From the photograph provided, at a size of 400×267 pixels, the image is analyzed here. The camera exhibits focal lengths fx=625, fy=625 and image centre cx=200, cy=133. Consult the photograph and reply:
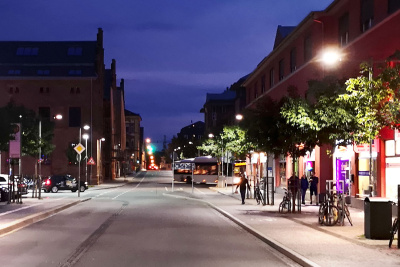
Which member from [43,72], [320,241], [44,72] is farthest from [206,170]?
[320,241]

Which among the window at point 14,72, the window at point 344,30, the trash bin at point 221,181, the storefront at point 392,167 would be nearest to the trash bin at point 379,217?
the storefront at point 392,167

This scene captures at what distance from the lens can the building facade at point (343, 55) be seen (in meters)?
27.3

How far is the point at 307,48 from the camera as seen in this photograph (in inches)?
1619

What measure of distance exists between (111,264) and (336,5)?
26.6m

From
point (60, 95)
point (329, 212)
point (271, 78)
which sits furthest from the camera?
point (60, 95)

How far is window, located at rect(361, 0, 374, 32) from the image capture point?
30.0 metres

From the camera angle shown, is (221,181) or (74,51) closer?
(221,181)

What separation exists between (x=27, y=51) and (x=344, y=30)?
6098 centimetres

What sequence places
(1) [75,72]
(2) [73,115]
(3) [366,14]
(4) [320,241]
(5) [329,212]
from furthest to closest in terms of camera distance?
(1) [75,72] < (2) [73,115] < (3) [366,14] < (5) [329,212] < (4) [320,241]

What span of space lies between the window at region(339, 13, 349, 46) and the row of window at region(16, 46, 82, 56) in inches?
2199

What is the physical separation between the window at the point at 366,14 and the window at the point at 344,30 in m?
2.64

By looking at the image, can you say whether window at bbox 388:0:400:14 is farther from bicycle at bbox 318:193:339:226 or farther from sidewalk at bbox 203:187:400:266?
bicycle at bbox 318:193:339:226

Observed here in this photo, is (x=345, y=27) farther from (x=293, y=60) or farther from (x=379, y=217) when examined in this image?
(x=379, y=217)

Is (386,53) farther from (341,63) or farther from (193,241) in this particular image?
(193,241)
